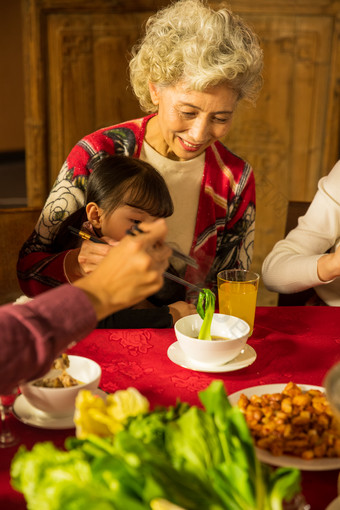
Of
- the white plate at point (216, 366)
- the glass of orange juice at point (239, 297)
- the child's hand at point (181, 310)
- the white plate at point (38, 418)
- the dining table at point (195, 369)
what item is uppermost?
the glass of orange juice at point (239, 297)

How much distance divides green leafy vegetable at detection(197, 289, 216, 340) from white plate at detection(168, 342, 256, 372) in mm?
68

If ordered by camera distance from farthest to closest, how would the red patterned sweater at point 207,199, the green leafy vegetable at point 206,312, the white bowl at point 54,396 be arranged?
1. the red patterned sweater at point 207,199
2. the green leafy vegetable at point 206,312
3. the white bowl at point 54,396

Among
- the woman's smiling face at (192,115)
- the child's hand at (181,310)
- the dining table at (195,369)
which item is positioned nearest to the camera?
the dining table at (195,369)

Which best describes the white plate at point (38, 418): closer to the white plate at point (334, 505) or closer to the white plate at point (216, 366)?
the white plate at point (216, 366)

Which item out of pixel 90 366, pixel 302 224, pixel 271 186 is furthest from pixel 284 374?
pixel 271 186

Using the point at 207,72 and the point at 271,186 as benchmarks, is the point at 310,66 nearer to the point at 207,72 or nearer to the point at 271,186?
the point at 271,186

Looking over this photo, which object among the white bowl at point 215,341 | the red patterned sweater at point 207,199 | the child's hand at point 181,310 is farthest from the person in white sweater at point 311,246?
the white bowl at point 215,341

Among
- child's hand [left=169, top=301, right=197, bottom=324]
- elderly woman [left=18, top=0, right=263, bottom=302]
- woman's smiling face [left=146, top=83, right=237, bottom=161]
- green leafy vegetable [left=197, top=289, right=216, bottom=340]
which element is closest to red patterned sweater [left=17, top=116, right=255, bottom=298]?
elderly woman [left=18, top=0, right=263, bottom=302]

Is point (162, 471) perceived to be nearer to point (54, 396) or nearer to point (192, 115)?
point (54, 396)

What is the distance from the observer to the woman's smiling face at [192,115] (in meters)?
1.88

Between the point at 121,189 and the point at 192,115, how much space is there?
0.31 metres

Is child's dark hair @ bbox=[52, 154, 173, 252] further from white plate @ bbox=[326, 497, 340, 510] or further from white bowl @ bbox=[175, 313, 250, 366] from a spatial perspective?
white plate @ bbox=[326, 497, 340, 510]

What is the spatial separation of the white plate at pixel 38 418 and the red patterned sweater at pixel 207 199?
86 cm

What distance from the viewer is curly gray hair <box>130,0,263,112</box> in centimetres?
185
